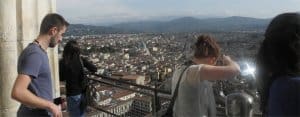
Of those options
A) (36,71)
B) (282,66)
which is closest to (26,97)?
(36,71)

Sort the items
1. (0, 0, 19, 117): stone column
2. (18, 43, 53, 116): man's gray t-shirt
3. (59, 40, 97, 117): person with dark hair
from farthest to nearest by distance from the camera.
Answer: (59, 40, 97, 117): person with dark hair → (0, 0, 19, 117): stone column → (18, 43, 53, 116): man's gray t-shirt

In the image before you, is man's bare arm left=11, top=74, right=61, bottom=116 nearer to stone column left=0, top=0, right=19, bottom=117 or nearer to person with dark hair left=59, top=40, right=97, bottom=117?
stone column left=0, top=0, right=19, bottom=117

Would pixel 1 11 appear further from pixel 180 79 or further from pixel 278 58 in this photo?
pixel 278 58

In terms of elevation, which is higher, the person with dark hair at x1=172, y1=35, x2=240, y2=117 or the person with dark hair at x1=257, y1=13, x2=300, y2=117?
the person with dark hair at x1=257, y1=13, x2=300, y2=117

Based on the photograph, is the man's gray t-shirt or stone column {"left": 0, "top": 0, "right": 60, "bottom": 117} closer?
the man's gray t-shirt

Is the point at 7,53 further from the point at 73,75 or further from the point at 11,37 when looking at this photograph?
the point at 73,75

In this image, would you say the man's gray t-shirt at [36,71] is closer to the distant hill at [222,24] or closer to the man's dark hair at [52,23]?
the man's dark hair at [52,23]

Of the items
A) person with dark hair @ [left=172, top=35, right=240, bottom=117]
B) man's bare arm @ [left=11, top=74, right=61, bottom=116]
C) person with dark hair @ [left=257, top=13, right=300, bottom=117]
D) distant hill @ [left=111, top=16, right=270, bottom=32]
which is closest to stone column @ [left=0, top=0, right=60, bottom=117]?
man's bare arm @ [left=11, top=74, right=61, bottom=116]
